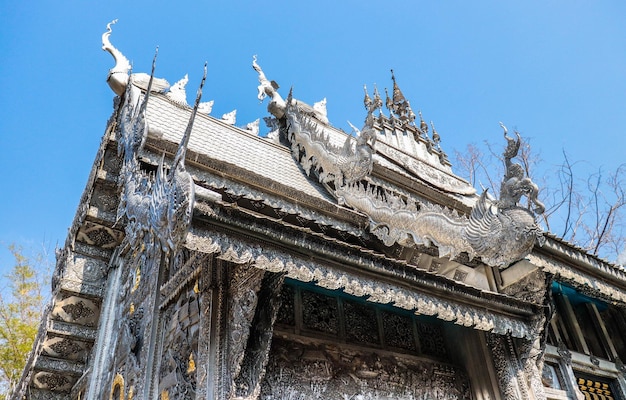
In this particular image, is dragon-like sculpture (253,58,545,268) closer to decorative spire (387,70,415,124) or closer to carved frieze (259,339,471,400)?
carved frieze (259,339,471,400)

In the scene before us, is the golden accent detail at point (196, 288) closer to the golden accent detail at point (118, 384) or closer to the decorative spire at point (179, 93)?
the golden accent detail at point (118, 384)

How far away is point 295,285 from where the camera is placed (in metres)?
4.59

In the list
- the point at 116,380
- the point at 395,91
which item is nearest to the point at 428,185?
the point at 395,91

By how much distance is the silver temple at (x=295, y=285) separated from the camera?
11.5ft

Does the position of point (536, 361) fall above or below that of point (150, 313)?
below

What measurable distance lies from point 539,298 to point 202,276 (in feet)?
11.4

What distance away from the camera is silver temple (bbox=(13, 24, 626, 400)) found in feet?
11.5

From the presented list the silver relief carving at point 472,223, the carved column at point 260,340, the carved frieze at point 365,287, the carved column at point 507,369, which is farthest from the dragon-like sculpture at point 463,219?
the carved column at point 260,340


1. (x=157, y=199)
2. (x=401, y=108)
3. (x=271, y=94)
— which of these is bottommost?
(x=157, y=199)

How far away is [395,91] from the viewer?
12078mm

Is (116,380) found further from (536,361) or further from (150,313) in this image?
(536,361)

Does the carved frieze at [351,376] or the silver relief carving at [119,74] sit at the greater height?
the silver relief carving at [119,74]

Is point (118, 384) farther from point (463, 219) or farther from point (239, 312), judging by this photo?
Answer: point (463, 219)

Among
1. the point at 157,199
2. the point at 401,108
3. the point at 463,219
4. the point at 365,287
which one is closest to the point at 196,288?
the point at 157,199
